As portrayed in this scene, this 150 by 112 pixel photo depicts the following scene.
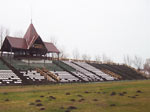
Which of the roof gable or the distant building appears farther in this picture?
the distant building

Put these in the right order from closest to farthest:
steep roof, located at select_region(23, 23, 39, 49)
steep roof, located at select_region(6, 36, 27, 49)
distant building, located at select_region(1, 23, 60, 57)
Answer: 1. steep roof, located at select_region(6, 36, 27, 49)
2. distant building, located at select_region(1, 23, 60, 57)
3. steep roof, located at select_region(23, 23, 39, 49)

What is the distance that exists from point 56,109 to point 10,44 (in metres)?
38.7

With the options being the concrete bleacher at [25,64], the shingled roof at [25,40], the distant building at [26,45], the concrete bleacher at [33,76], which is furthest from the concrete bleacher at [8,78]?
the shingled roof at [25,40]

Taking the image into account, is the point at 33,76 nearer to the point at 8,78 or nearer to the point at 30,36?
the point at 8,78

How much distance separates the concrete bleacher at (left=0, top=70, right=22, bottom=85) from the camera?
35556mm

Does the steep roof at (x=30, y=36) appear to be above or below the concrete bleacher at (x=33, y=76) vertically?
above

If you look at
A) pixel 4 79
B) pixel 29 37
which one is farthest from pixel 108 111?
pixel 29 37

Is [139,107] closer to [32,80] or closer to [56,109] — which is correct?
[56,109]

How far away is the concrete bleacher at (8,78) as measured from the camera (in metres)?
35.6

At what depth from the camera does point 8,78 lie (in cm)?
3744

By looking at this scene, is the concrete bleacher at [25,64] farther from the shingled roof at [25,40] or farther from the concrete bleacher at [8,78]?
the concrete bleacher at [8,78]

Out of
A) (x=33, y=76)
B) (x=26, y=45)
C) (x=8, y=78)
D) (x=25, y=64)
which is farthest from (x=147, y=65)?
(x=8, y=78)

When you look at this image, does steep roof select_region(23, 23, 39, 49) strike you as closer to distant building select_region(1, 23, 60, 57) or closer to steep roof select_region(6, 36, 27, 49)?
distant building select_region(1, 23, 60, 57)

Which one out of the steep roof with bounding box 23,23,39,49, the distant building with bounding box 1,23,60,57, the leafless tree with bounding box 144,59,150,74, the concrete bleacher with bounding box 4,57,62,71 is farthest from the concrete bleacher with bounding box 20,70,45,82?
the leafless tree with bounding box 144,59,150,74
